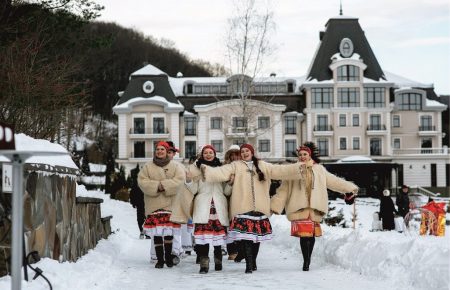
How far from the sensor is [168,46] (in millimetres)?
120000

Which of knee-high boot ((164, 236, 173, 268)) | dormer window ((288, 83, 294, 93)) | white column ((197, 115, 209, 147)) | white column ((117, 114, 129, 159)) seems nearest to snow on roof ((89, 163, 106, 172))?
white column ((117, 114, 129, 159))

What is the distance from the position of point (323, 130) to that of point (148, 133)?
16.6 meters

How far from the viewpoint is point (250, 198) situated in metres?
10.8

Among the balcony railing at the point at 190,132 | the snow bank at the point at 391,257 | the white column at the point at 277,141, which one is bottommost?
the snow bank at the point at 391,257

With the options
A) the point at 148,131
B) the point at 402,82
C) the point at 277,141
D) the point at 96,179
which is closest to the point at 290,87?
the point at 277,141

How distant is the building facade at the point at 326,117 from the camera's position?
71625 mm

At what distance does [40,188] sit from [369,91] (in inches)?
2585

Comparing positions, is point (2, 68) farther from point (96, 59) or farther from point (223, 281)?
point (96, 59)

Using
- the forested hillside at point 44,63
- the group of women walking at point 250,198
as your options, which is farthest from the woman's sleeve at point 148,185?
the forested hillside at point 44,63

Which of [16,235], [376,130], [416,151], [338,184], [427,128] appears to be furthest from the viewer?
[427,128]

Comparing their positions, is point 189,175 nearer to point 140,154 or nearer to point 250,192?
point 250,192

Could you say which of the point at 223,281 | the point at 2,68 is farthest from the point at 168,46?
the point at 223,281

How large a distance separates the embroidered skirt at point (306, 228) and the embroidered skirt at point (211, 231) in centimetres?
105

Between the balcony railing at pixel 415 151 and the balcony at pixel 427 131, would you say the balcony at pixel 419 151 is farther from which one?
the balcony at pixel 427 131
